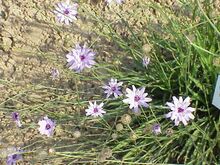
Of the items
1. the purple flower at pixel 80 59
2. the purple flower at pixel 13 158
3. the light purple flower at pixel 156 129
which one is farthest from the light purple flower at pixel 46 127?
the light purple flower at pixel 156 129

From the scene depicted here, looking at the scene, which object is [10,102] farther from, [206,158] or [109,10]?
[206,158]

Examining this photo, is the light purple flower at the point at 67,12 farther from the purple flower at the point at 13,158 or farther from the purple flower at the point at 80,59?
the purple flower at the point at 13,158

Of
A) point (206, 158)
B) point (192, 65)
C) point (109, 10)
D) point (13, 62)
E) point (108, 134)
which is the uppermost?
point (109, 10)

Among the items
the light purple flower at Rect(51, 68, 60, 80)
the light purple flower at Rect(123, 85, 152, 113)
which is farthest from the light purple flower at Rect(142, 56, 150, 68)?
the light purple flower at Rect(51, 68, 60, 80)

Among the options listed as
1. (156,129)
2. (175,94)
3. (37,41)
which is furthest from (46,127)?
(37,41)

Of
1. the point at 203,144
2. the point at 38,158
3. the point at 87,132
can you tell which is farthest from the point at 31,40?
the point at 203,144

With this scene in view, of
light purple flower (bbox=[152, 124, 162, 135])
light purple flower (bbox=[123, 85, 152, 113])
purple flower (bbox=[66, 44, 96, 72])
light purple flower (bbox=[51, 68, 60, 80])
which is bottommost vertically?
light purple flower (bbox=[152, 124, 162, 135])

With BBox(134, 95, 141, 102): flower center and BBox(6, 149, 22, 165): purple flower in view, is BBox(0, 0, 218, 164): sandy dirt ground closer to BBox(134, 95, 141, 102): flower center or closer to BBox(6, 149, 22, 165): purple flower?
BBox(6, 149, 22, 165): purple flower

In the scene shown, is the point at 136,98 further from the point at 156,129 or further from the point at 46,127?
the point at 46,127
